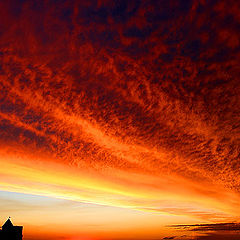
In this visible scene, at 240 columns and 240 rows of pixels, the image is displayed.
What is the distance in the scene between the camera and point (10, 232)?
46.1 meters

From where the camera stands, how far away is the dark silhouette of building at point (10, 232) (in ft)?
149

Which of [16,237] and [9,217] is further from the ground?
[9,217]

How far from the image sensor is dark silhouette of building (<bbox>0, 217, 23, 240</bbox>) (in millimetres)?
45525

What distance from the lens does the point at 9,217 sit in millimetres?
49875

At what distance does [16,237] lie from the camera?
151 ft

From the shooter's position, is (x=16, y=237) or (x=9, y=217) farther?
(x=9, y=217)

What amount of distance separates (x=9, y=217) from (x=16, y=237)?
563cm
